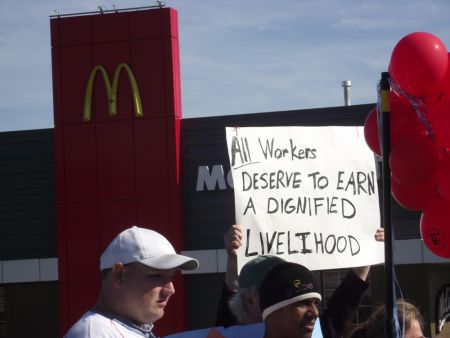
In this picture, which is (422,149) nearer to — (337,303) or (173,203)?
(337,303)

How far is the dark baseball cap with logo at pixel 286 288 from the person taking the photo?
4.07m

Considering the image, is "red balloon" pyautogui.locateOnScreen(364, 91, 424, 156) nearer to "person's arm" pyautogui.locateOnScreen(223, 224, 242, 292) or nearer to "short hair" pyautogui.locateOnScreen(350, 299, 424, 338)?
"short hair" pyautogui.locateOnScreen(350, 299, 424, 338)

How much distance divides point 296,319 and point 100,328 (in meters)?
0.83

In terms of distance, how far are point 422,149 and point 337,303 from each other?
953mm

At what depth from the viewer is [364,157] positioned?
6.92 m

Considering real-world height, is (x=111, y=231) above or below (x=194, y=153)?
below

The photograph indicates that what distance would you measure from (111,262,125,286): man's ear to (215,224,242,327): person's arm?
1.29 m

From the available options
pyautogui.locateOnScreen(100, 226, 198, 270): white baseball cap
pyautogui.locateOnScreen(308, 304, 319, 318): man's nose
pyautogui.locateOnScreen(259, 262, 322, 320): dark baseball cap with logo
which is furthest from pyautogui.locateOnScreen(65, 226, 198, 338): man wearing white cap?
pyautogui.locateOnScreen(308, 304, 319, 318): man's nose

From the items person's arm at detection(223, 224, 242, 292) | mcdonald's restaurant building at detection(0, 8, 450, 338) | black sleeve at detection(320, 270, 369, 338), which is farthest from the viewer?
mcdonald's restaurant building at detection(0, 8, 450, 338)

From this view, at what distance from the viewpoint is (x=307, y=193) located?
684cm

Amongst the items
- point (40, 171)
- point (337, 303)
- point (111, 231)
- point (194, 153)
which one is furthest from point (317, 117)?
point (337, 303)

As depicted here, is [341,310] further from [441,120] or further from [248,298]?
[441,120]

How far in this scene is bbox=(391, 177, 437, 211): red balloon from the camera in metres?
4.95

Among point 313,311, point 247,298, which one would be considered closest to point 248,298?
point 247,298
